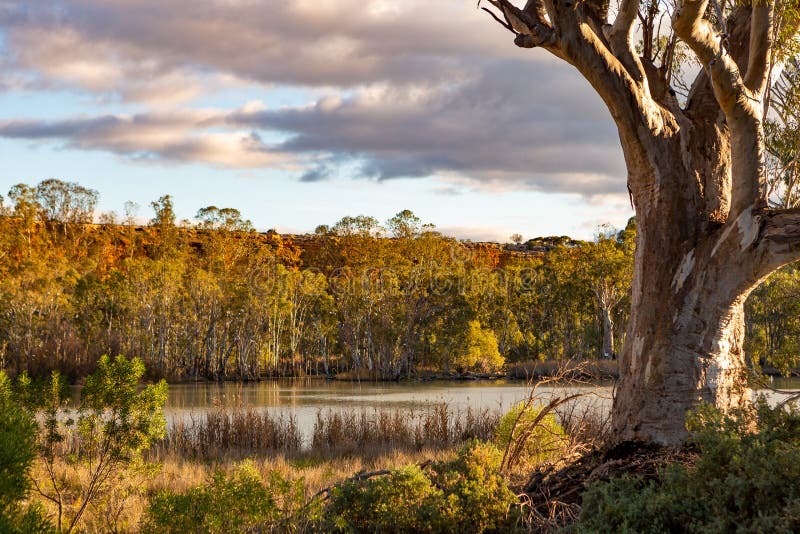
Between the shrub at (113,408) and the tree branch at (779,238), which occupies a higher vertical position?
the tree branch at (779,238)

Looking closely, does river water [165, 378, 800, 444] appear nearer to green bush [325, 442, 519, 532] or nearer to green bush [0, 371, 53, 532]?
green bush [325, 442, 519, 532]

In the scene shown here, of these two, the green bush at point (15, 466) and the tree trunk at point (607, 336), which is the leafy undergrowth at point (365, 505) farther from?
the tree trunk at point (607, 336)

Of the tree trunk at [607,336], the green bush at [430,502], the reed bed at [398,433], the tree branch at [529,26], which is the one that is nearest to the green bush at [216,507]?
the green bush at [430,502]

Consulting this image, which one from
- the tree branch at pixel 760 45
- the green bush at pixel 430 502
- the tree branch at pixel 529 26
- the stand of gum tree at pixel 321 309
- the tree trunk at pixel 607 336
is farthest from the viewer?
the tree trunk at pixel 607 336

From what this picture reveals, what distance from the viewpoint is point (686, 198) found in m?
5.57

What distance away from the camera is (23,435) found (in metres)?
2.83

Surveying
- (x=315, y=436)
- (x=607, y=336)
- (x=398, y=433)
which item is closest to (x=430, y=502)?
(x=398, y=433)

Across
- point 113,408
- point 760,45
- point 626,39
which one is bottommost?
point 113,408

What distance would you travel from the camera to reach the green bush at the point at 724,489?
323 centimetres

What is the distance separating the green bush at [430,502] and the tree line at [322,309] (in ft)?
82.0

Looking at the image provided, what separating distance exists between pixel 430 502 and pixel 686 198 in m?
2.97

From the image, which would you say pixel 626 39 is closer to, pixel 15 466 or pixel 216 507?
pixel 216 507

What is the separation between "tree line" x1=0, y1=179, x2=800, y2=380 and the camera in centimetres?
3070

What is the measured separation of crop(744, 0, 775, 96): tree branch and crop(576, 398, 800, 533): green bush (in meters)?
2.40
